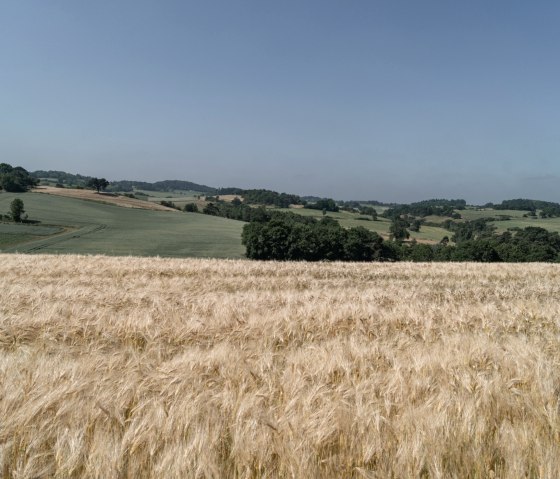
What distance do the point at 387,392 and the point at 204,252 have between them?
53.0m

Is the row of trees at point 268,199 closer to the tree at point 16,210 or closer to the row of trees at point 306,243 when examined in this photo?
the row of trees at point 306,243

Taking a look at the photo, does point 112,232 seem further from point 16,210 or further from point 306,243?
point 306,243

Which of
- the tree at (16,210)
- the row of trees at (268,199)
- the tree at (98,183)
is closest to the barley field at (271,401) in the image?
the tree at (16,210)

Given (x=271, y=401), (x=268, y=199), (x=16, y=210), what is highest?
(x=268, y=199)

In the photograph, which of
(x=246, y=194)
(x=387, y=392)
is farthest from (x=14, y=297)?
(x=246, y=194)

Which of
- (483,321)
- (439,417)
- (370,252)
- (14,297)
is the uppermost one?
(439,417)

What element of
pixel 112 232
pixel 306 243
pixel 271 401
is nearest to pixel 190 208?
pixel 112 232

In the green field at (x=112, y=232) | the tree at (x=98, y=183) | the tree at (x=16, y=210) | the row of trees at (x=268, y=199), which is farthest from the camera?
the row of trees at (x=268, y=199)

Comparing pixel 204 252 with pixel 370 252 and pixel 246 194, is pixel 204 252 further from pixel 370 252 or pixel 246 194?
pixel 246 194

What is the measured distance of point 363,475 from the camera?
1.69 metres

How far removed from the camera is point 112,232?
6644 cm

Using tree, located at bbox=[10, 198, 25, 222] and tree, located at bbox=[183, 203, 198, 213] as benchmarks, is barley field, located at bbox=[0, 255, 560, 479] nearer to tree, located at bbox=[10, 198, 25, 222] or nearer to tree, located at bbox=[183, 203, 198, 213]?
tree, located at bbox=[10, 198, 25, 222]

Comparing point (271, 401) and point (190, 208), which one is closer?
point (271, 401)

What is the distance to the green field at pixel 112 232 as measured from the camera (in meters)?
52.1
